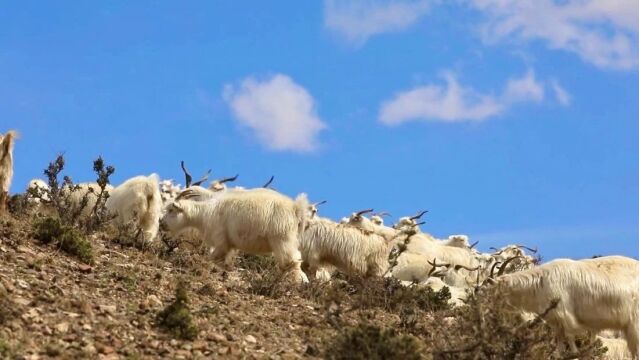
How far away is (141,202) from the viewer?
58.4 ft

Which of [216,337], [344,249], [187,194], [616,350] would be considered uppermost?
[187,194]

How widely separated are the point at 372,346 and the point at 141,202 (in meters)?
10.1

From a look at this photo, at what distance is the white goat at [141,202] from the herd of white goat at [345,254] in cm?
2

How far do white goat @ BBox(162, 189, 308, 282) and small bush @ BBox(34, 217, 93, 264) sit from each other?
14.4 ft

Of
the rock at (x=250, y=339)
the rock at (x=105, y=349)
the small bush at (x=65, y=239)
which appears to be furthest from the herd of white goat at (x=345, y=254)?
the rock at (x=105, y=349)

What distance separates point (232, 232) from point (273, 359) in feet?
23.4

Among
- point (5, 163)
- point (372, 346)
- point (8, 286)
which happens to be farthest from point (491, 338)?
point (5, 163)

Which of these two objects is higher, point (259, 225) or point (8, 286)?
point (259, 225)

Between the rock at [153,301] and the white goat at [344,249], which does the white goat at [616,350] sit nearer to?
the white goat at [344,249]

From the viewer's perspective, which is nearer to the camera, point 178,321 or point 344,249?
point 178,321

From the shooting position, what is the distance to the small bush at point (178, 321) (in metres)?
9.18

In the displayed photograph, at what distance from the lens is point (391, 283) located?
46.8 feet

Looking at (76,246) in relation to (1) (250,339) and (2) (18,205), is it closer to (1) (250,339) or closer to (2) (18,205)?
(1) (250,339)

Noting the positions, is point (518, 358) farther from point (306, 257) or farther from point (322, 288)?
point (306, 257)
